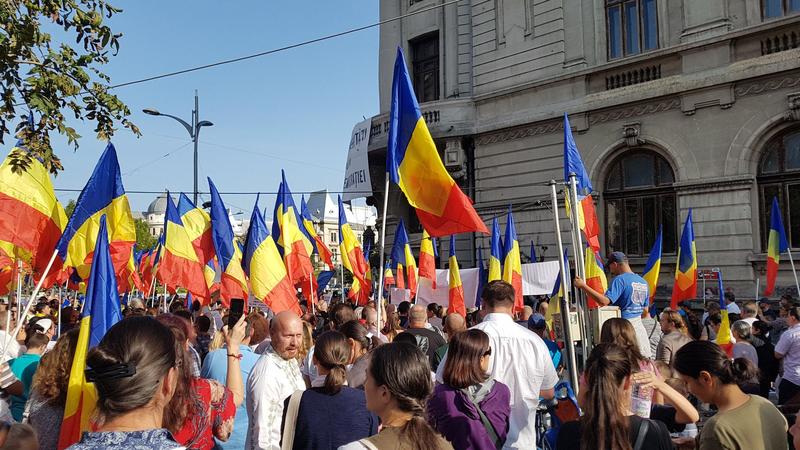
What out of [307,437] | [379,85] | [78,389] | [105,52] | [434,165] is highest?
[379,85]

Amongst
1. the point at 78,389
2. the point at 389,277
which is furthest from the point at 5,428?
the point at 389,277

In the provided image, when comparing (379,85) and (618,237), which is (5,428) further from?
(379,85)

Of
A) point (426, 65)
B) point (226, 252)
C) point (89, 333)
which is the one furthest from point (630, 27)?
point (89, 333)

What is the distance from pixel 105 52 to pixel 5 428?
205 inches

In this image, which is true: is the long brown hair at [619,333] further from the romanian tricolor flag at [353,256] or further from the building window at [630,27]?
the building window at [630,27]

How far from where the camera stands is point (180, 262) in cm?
1183

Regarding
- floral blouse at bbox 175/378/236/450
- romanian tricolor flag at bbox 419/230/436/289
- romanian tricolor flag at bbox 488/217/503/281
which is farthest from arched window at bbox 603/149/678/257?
floral blouse at bbox 175/378/236/450

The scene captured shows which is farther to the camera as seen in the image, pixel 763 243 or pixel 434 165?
pixel 763 243

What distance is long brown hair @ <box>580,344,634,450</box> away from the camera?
9.98 feet

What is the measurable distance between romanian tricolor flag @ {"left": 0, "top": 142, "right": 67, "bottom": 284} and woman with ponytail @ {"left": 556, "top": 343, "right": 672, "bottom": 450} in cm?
576

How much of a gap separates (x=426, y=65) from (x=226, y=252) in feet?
51.8

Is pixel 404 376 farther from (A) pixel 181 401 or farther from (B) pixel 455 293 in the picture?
(B) pixel 455 293

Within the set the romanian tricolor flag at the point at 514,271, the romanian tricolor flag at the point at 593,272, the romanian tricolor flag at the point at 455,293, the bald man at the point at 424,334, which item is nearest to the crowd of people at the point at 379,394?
the bald man at the point at 424,334

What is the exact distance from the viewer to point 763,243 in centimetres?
1650
